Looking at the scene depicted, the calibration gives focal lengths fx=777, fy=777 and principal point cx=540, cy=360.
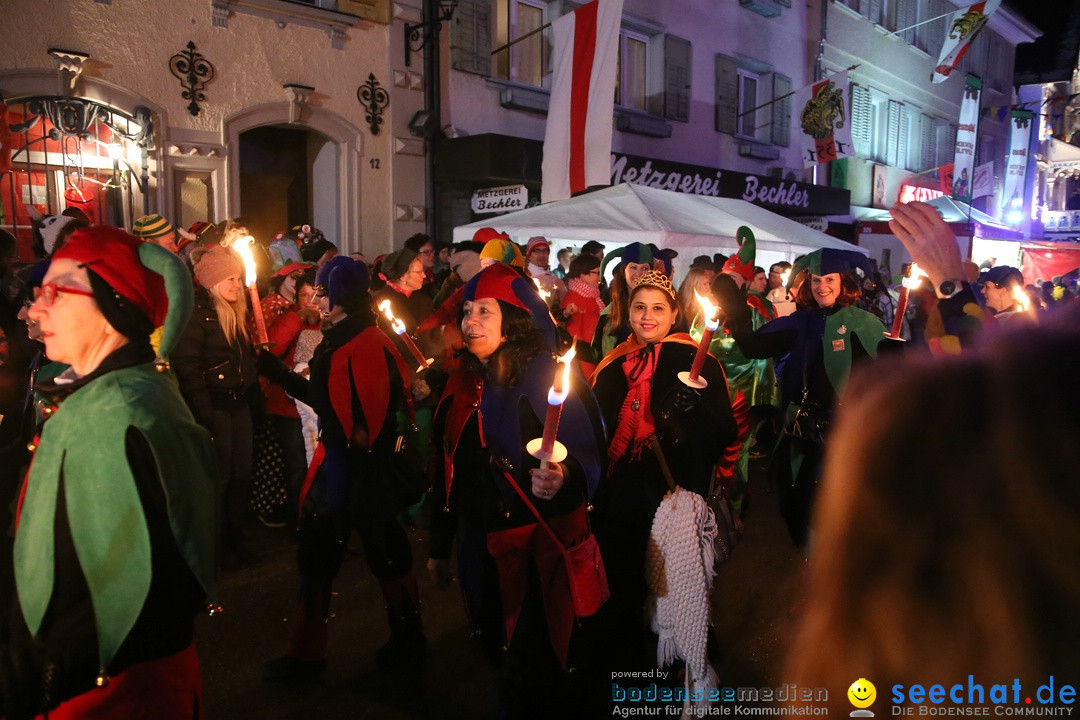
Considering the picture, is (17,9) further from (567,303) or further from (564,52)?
(567,303)

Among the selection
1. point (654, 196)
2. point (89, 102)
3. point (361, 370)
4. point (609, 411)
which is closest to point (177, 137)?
point (89, 102)

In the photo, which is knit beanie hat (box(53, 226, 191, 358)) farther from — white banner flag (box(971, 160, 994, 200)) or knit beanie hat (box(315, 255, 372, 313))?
white banner flag (box(971, 160, 994, 200))

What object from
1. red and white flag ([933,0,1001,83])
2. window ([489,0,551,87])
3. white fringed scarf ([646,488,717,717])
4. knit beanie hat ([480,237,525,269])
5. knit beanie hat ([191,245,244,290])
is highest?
red and white flag ([933,0,1001,83])

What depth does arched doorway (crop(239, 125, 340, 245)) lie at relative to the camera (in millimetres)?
11367

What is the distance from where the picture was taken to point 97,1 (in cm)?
882

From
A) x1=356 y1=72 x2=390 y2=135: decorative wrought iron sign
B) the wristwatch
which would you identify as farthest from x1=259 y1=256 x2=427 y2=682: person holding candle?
x1=356 y1=72 x2=390 y2=135: decorative wrought iron sign

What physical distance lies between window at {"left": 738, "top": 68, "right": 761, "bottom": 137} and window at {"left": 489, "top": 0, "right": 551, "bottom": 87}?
5922 millimetres

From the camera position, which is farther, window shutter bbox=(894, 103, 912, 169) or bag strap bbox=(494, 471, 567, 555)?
window shutter bbox=(894, 103, 912, 169)

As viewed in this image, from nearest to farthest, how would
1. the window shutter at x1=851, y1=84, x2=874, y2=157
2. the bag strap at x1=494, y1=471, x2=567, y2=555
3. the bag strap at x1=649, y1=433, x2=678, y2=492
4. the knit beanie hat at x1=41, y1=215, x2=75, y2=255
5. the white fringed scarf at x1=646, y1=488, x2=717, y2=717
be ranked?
the bag strap at x1=494, y1=471, x2=567, y2=555, the white fringed scarf at x1=646, y1=488, x2=717, y2=717, the bag strap at x1=649, y1=433, x2=678, y2=492, the knit beanie hat at x1=41, y1=215, x2=75, y2=255, the window shutter at x1=851, y1=84, x2=874, y2=157

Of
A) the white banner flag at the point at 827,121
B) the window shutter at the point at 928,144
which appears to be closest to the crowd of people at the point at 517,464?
the white banner flag at the point at 827,121

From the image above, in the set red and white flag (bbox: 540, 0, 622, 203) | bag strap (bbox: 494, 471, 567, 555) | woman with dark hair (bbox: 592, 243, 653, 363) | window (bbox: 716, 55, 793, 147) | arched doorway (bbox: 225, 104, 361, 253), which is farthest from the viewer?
window (bbox: 716, 55, 793, 147)

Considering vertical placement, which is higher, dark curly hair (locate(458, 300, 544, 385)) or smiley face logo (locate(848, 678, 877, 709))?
dark curly hair (locate(458, 300, 544, 385))

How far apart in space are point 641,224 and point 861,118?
1476 centimetres

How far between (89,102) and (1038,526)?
10.4 m
